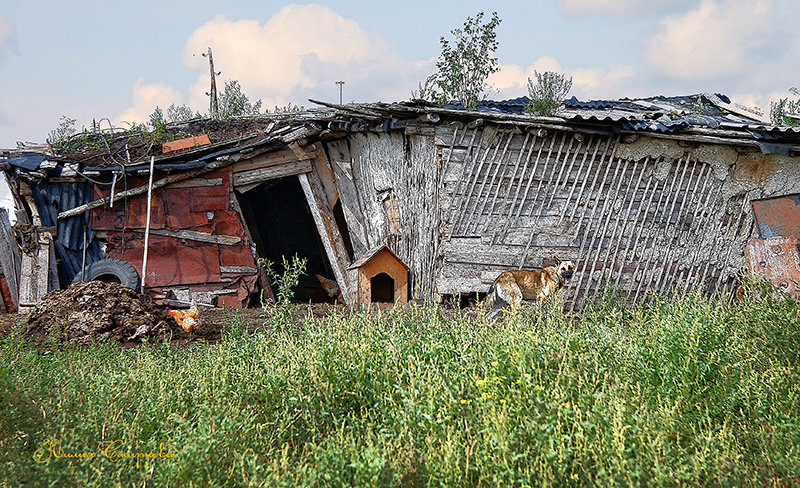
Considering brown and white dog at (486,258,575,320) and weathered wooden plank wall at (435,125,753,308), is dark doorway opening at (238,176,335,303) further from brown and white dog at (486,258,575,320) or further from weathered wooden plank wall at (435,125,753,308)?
brown and white dog at (486,258,575,320)

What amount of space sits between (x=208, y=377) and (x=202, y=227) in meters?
6.66

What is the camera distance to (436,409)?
401cm

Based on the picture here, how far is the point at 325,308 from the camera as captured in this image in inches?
384

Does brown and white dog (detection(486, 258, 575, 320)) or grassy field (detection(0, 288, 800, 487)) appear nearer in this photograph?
grassy field (detection(0, 288, 800, 487))

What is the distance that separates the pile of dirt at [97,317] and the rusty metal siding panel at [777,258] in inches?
318

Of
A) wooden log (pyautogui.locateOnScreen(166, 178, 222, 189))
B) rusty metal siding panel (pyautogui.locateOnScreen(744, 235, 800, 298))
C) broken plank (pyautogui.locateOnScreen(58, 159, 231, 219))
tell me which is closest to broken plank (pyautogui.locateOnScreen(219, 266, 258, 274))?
wooden log (pyautogui.locateOnScreen(166, 178, 222, 189))

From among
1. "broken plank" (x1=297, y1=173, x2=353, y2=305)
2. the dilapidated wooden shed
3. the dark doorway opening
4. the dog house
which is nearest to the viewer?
the dog house

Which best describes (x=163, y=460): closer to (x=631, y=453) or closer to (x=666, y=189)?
(x=631, y=453)

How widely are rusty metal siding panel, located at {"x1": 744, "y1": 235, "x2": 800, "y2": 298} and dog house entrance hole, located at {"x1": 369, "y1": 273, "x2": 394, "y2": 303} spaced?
5.15m

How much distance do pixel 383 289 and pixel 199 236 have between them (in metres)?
3.49

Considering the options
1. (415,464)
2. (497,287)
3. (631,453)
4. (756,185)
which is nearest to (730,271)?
(756,185)

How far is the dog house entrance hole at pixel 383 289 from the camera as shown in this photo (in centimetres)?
962

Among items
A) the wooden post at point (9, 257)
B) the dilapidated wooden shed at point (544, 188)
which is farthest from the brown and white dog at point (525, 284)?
the wooden post at point (9, 257)

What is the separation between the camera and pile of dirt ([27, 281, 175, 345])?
7.23 meters
